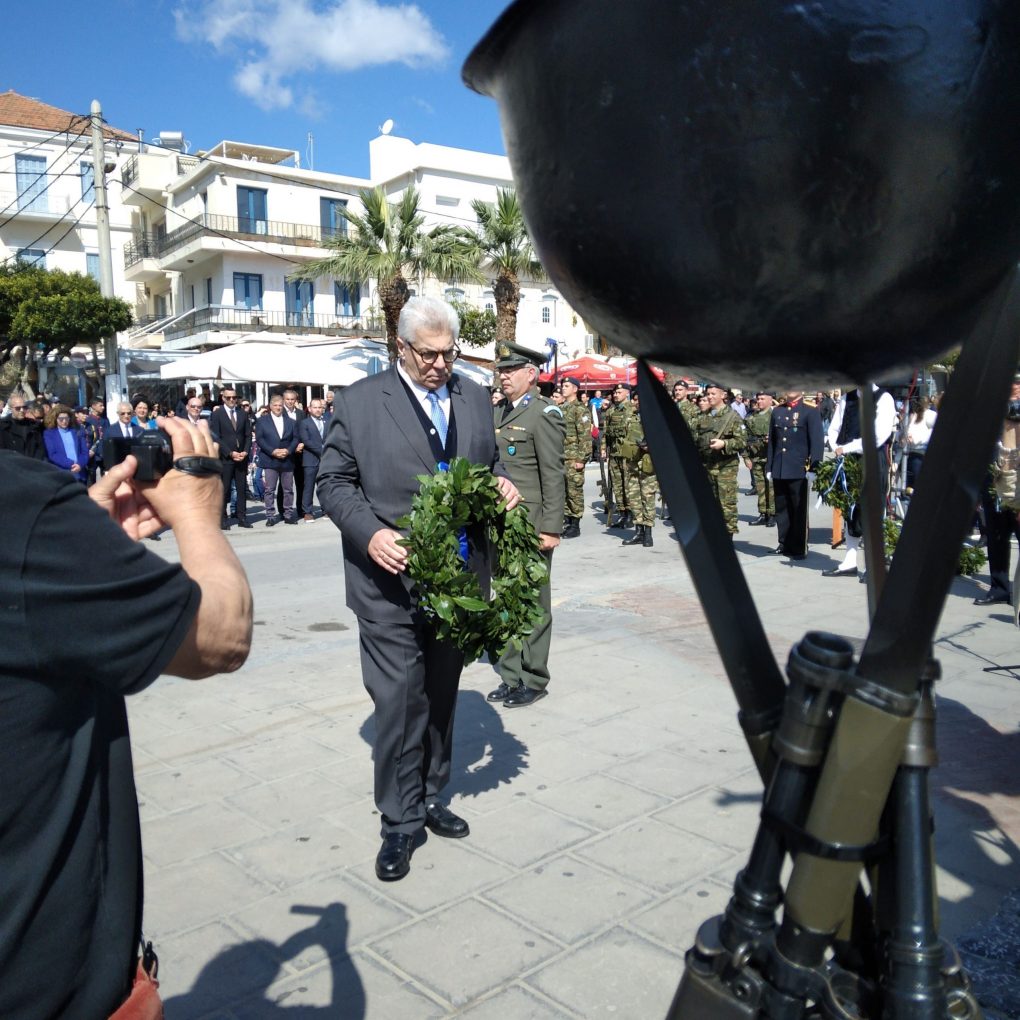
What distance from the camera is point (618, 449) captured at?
43.0 feet

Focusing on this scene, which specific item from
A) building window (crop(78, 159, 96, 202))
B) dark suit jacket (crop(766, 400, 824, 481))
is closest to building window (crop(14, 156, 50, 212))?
building window (crop(78, 159, 96, 202))

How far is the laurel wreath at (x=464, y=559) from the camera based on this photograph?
3553 mm

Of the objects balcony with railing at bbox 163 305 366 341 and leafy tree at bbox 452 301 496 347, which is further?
balcony with railing at bbox 163 305 366 341

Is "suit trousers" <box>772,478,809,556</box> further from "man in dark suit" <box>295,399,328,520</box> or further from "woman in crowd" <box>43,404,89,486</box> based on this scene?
"woman in crowd" <box>43,404,89,486</box>

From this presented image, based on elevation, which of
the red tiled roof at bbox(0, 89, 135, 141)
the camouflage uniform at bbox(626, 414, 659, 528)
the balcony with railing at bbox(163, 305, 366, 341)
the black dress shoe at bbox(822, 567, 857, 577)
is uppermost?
the red tiled roof at bbox(0, 89, 135, 141)

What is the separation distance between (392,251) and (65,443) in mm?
15484

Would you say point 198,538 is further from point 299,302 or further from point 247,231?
point 247,231

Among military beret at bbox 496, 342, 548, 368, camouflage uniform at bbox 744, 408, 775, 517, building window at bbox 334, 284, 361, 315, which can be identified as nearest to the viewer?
military beret at bbox 496, 342, 548, 368

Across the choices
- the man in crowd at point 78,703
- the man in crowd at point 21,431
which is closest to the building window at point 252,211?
the man in crowd at point 21,431

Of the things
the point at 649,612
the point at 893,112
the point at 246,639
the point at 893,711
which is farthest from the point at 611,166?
the point at 649,612

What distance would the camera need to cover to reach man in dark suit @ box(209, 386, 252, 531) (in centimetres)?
1491

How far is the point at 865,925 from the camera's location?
57.3 inches

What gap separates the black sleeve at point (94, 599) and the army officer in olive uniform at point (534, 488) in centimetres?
408

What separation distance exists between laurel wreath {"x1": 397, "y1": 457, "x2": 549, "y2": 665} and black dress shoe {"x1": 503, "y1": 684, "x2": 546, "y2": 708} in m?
1.76
